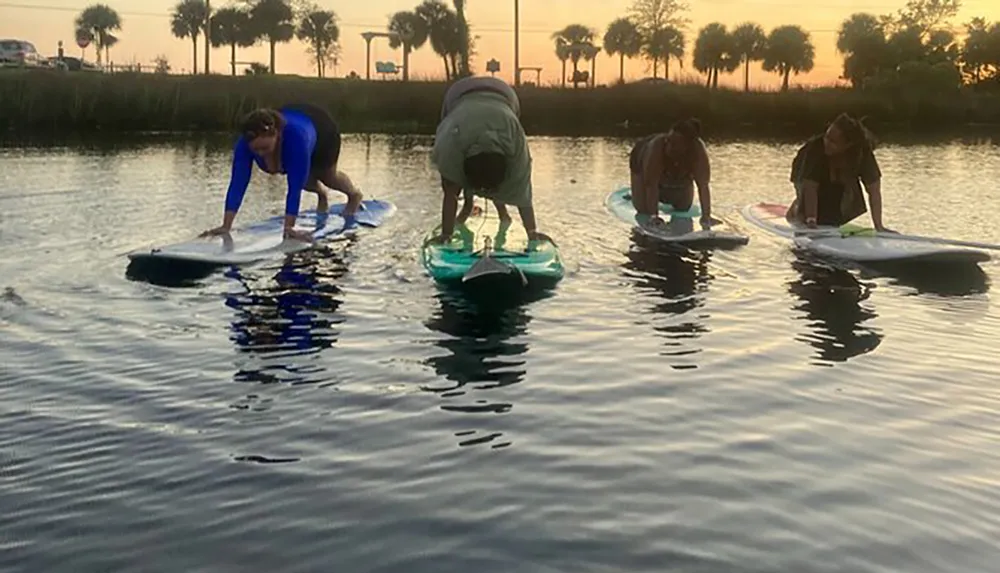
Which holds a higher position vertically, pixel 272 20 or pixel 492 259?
pixel 272 20

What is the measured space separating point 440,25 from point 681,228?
67136 mm

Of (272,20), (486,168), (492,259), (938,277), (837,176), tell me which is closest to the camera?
(492,259)

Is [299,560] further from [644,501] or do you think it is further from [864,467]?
[864,467]

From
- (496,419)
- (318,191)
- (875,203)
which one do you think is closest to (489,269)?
(496,419)

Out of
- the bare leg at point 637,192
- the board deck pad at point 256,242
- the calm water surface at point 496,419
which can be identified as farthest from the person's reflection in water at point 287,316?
the bare leg at point 637,192

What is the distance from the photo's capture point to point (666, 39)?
3435 inches

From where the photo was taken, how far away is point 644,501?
500cm

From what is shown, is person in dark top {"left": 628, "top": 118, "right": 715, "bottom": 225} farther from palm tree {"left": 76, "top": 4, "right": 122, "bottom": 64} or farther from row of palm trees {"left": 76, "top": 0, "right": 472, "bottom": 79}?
palm tree {"left": 76, "top": 4, "right": 122, "bottom": 64}

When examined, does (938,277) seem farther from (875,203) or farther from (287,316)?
(287,316)

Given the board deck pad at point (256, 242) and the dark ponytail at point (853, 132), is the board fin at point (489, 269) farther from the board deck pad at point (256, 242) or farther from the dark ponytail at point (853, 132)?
the dark ponytail at point (853, 132)

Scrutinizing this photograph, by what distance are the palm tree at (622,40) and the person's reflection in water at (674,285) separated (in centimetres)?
7720

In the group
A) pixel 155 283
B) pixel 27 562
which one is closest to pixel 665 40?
pixel 155 283

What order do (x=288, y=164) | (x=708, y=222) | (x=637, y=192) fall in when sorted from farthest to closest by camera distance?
(x=637, y=192) < (x=708, y=222) < (x=288, y=164)

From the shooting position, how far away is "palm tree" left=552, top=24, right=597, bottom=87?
98750 mm
